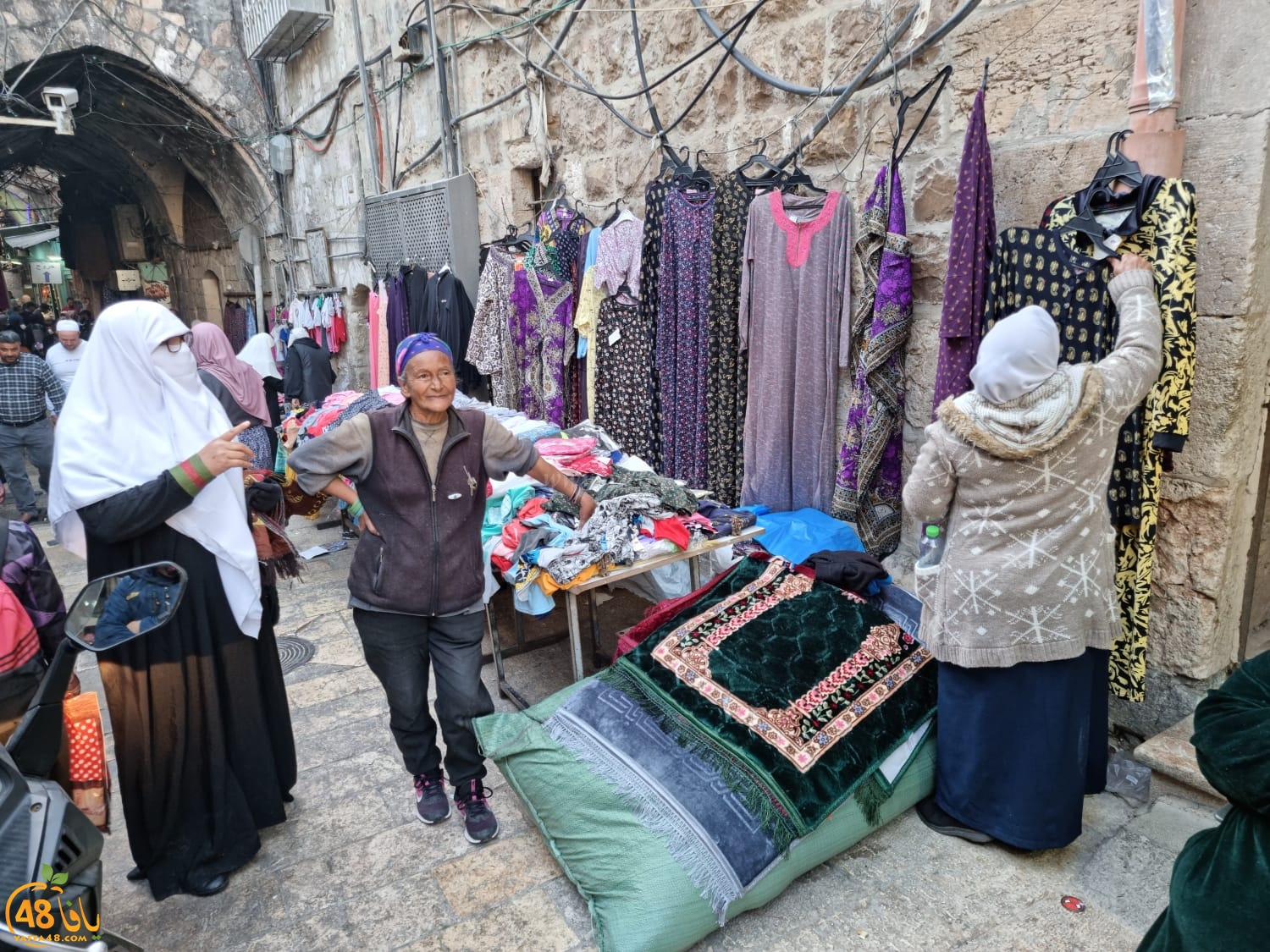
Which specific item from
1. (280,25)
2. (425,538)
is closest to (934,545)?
(425,538)

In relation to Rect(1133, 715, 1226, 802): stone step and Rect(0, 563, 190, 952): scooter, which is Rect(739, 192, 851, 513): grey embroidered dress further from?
Rect(0, 563, 190, 952): scooter

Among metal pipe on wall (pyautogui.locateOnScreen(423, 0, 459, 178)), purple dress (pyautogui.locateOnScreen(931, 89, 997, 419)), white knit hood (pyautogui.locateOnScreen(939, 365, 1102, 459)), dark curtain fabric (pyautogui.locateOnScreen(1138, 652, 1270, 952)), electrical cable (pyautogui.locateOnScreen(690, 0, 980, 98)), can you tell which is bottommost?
dark curtain fabric (pyautogui.locateOnScreen(1138, 652, 1270, 952))

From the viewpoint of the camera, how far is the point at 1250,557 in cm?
291

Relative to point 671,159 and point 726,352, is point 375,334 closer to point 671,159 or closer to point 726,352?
point 671,159

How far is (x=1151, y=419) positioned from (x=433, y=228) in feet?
19.2

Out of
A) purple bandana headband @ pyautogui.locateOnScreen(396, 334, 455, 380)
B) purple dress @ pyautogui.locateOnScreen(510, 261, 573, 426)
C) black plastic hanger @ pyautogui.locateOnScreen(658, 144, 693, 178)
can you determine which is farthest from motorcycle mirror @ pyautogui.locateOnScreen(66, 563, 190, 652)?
purple dress @ pyautogui.locateOnScreen(510, 261, 573, 426)

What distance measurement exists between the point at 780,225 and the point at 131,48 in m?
9.55

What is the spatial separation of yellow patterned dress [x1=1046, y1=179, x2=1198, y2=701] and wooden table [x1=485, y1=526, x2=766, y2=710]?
1.43 metres

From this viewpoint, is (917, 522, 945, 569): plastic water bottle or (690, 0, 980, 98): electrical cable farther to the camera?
(690, 0, 980, 98): electrical cable

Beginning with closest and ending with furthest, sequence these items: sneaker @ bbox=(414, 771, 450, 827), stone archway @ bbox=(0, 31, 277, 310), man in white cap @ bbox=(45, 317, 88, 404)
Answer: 1. sneaker @ bbox=(414, 771, 450, 827)
2. man in white cap @ bbox=(45, 317, 88, 404)
3. stone archway @ bbox=(0, 31, 277, 310)

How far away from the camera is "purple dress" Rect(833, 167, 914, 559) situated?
11.0ft

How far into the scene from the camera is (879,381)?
3451 mm

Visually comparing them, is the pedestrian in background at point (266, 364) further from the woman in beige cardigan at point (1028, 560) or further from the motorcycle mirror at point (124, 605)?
the woman in beige cardigan at point (1028, 560)

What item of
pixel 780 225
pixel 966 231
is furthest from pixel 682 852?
pixel 780 225
